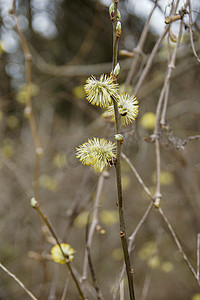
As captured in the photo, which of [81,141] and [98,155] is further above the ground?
[81,141]

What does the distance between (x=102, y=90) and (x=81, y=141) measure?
5.24 feet

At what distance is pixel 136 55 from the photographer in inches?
50.1

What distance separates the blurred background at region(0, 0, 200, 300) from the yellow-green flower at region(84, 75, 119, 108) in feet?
3.80

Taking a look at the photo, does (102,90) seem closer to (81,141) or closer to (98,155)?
(98,155)

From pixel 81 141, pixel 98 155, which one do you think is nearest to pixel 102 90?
pixel 98 155

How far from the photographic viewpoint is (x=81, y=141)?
215cm

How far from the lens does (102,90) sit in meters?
0.56

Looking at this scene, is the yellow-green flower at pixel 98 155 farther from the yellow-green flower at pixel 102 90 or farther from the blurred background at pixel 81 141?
the blurred background at pixel 81 141

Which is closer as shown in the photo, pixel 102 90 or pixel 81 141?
pixel 102 90

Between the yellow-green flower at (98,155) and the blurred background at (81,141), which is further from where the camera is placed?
the blurred background at (81,141)

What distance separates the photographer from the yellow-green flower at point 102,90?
55cm

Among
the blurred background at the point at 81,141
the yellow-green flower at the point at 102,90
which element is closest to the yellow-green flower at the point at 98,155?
the yellow-green flower at the point at 102,90

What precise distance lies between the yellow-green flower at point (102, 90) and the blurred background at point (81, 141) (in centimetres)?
116

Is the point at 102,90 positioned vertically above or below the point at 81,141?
below
